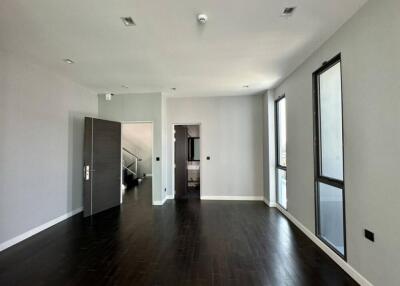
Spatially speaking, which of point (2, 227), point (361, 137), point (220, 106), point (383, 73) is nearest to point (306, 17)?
point (383, 73)

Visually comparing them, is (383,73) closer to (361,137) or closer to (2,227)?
(361,137)

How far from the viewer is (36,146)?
12.5 ft

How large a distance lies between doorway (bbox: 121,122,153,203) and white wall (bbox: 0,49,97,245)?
348cm

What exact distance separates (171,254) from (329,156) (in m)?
2.53

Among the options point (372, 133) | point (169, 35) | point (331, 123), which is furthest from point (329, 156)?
point (169, 35)

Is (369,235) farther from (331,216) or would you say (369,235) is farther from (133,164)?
(133,164)

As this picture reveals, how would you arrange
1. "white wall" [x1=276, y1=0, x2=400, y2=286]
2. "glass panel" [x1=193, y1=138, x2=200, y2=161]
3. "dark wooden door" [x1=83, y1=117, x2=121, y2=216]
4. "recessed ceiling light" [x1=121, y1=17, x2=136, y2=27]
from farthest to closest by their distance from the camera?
"glass panel" [x1=193, y1=138, x2=200, y2=161] < "dark wooden door" [x1=83, y1=117, x2=121, y2=216] < "recessed ceiling light" [x1=121, y1=17, x2=136, y2=27] < "white wall" [x1=276, y1=0, x2=400, y2=286]

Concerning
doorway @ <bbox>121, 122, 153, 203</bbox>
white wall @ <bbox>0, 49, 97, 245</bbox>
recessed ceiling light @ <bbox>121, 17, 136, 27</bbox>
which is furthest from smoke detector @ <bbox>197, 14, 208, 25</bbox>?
doorway @ <bbox>121, 122, 153, 203</bbox>

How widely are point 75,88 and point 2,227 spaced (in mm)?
2917

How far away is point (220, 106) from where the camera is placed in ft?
20.6

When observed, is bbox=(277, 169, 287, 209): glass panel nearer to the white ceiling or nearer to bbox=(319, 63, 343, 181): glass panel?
bbox=(319, 63, 343, 181): glass panel

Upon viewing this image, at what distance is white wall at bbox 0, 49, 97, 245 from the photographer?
129 inches

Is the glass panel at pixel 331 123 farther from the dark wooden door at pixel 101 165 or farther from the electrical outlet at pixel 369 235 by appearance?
the dark wooden door at pixel 101 165

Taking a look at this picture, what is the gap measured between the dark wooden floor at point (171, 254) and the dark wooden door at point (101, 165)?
1.62 ft
